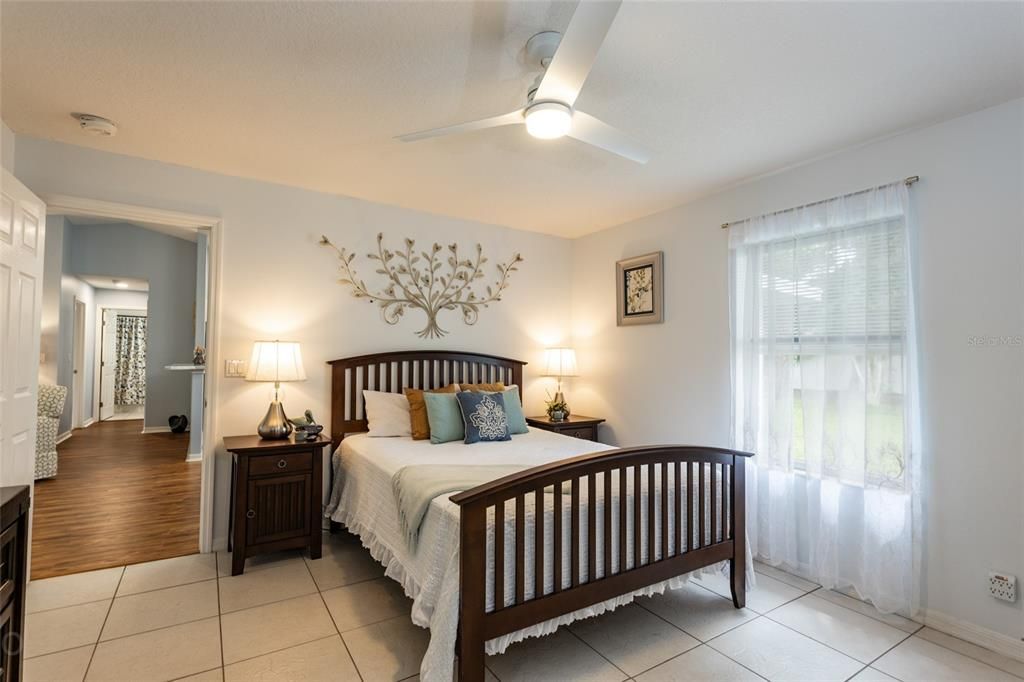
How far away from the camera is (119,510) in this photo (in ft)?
13.1

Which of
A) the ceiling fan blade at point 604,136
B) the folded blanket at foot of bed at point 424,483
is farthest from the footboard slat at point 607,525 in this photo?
the ceiling fan blade at point 604,136

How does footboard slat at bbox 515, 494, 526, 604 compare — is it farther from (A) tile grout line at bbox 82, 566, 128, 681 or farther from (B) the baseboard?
(B) the baseboard

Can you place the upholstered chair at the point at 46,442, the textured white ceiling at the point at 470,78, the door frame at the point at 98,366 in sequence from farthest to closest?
1. the door frame at the point at 98,366
2. the upholstered chair at the point at 46,442
3. the textured white ceiling at the point at 470,78

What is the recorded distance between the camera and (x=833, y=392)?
2.84 m

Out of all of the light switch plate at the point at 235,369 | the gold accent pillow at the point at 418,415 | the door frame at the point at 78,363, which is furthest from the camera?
the door frame at the point at 78,363

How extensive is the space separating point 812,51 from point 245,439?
369 centimetres

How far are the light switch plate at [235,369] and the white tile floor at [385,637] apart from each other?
4.03ft

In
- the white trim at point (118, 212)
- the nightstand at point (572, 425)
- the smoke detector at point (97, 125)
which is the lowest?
the nightstand at point (572, 425)

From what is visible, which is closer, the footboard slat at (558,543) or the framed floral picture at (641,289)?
the footboard slat at (558,543)

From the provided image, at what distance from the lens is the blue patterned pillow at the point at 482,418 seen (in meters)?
3.40

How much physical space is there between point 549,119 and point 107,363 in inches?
411

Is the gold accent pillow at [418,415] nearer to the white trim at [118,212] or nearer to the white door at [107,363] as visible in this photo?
the white trim at [118,212]

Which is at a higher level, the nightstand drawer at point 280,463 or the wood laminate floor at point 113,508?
the nightstand drawer at point 280,463

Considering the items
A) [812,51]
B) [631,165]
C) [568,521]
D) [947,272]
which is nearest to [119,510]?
[568,521]
